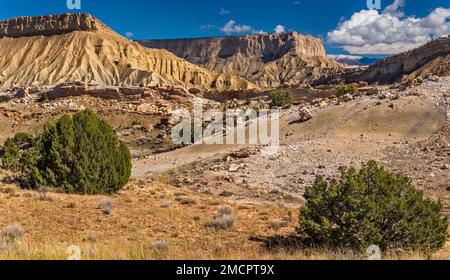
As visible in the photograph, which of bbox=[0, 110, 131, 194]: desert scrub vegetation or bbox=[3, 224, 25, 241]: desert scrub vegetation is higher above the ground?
bbox=[0, 110, 131, 194]: desert scrub vegetation

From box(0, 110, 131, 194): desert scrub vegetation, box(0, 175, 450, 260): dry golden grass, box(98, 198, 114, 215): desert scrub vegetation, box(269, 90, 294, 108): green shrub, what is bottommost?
box(0, 175, 450, 260): dry golden grass

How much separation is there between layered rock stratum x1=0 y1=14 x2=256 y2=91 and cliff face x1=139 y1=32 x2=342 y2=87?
48.3 m

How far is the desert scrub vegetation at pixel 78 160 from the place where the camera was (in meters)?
13.9

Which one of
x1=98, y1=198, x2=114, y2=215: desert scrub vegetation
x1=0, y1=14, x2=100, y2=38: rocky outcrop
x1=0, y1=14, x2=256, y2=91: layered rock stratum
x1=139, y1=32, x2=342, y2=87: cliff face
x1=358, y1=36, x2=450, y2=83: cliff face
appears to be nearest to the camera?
x1=98, y1=198, x2=114, y2=215: desert scrub vegetation

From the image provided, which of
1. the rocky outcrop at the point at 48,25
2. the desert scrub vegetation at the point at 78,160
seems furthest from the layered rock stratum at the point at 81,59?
the desert scrub vegetation at the point at 78,160

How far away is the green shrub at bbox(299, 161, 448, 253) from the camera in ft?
26.7

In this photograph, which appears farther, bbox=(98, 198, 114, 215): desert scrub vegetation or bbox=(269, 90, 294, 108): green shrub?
bbox=(269, 90, 294, 108): green shrub

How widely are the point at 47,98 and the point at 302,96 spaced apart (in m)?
31.5

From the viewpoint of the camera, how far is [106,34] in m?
111

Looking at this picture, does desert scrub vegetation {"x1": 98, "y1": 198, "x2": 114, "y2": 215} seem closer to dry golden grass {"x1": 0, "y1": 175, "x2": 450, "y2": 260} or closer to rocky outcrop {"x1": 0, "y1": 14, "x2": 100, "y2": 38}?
dry golden grass {"x1": 0, "y1": 175, "x2": 450, "y2": 260}

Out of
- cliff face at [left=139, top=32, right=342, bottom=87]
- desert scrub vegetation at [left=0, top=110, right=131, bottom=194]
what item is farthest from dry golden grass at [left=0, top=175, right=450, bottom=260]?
cliff face at [left=139, top=32, right=342, bottom=87]

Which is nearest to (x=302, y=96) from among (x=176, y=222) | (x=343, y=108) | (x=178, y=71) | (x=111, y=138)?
(x=343, y=108)

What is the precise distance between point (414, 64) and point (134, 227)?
9930cm
